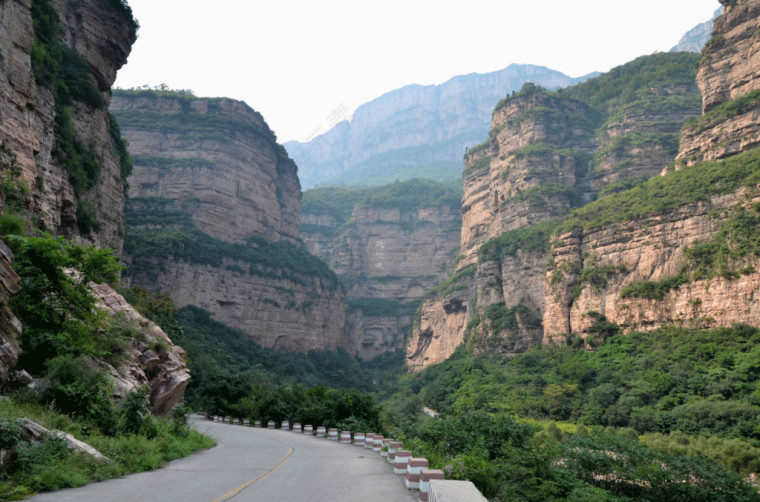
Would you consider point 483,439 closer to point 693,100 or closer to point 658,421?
point 658,421

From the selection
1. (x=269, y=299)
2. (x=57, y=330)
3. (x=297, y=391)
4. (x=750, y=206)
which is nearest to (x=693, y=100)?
(x=750, y=206)

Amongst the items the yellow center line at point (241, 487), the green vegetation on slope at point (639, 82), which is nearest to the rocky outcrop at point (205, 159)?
the green vegetation on slope at point (639, 82)

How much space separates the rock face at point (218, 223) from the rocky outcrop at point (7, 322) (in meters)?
61.0

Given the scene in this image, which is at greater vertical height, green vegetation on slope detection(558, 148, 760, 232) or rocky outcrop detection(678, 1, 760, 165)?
rocky outcrop detection(678, 1, 760, 165)

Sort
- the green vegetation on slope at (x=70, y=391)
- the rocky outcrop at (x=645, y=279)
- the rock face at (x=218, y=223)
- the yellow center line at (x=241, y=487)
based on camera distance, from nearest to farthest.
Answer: the yellow center line at (x=241, y=487)
the green vegetation on slope at (x=70, y=391)
the rocky outcrop at (x=645, y=279)
the rock face at (x=218, y=223)

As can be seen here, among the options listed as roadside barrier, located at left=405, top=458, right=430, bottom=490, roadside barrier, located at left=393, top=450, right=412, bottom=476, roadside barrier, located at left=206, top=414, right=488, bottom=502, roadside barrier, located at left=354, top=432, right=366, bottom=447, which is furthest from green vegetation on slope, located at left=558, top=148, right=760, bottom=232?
roadside barrier, located at left=405, top=458, right=430, bottom=490

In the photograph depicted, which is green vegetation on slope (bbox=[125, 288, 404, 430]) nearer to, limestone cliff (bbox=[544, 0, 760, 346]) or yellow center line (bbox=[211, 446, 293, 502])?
yellow center line (bbox=[211, 446, 293, 502])

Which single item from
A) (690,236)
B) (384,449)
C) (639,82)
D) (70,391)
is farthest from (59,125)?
(639,82)

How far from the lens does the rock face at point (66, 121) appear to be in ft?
76.3

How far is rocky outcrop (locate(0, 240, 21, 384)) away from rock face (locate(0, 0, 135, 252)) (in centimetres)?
1025

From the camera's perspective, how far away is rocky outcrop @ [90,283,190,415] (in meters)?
17.6

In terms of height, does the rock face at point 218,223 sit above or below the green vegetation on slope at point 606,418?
above

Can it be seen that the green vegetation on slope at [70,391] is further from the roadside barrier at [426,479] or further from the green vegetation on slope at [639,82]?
the green vegetation on slope at [639,82]

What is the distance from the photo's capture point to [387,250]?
479ft
